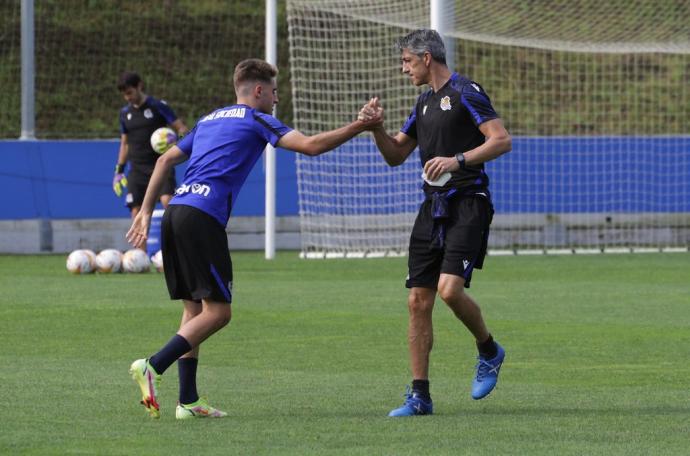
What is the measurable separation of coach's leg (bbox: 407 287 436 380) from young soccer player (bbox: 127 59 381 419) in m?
1.05

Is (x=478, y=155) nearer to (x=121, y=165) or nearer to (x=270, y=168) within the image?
(x=121, y=165)

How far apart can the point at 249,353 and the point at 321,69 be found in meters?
14.1

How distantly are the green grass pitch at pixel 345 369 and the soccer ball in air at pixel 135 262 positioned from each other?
698mm

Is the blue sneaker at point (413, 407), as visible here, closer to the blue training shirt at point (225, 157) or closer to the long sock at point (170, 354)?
the long sock at point (170, 354)

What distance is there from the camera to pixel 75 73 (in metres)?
30.9

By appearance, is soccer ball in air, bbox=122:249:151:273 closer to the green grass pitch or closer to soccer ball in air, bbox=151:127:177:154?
the green grass pitch

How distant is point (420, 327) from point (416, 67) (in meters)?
1.47


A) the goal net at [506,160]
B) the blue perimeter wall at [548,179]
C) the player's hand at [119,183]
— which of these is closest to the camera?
the player's hand at [119,183]

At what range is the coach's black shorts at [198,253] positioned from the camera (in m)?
8.22

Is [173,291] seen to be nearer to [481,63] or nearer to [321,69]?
[321,69]

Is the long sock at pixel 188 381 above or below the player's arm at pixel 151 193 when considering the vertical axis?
below

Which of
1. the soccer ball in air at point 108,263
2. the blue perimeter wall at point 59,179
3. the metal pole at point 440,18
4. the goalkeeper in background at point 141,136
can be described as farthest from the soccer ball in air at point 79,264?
the metal pole at point 440,18

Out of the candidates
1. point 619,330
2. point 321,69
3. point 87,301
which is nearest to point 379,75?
point 321,69

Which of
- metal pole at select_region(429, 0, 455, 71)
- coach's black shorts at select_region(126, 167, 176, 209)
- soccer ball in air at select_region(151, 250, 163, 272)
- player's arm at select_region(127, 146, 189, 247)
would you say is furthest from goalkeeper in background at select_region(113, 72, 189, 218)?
player's arm at select_region(127, 146, 189, 247)
